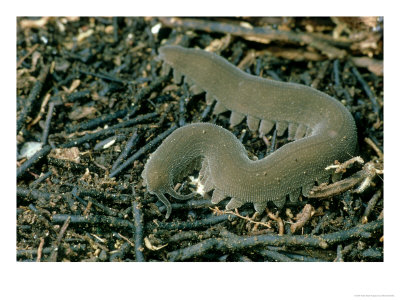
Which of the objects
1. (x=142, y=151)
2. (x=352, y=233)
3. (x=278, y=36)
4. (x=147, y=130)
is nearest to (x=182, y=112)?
(x=147, y=130)

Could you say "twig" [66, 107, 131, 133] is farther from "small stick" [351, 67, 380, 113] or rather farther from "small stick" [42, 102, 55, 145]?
"small stick" [351, 67, 380, 113]

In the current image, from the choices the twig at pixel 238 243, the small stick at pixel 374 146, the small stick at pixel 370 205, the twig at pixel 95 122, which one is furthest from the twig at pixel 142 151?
the small stick at pixel 374 146

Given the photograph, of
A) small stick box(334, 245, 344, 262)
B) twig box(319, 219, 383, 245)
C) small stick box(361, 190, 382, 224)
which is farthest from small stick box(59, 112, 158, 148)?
small stick box(361, 190, 382, 224)

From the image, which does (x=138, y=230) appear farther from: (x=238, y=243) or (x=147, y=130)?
(x=147, y=130)

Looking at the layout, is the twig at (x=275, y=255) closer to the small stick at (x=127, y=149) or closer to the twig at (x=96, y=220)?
the twig at (x=96, y=220)

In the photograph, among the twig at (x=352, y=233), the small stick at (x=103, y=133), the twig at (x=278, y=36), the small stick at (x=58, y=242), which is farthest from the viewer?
the twig at (x=278, y=36)
